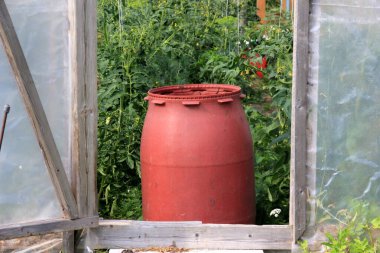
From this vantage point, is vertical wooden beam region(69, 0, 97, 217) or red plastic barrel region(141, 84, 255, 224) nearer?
vertical wooden beam region(69, 0, 97, 217)

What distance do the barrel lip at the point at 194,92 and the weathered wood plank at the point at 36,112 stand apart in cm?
85

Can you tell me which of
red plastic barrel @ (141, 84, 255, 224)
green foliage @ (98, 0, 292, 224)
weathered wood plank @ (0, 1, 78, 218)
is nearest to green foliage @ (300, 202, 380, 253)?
red plastic barrel @ (141, 84, 255, 224)

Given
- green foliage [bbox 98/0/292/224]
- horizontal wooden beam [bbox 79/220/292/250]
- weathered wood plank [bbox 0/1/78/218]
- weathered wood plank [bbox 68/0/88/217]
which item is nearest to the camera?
weathered wood plank [bbox 0/1/78/218]

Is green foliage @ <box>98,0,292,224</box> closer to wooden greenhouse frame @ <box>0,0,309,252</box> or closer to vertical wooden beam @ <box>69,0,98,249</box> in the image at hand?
wooden greenhouse frame @ <box>0,0,309,252</box>

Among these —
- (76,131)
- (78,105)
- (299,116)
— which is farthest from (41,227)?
(299,116)

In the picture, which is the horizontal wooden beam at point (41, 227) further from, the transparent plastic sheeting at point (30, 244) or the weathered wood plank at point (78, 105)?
the transparent plastic sheeting at point (30, 244)

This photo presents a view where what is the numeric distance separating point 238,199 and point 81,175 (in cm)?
104

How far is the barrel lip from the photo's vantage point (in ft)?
Result: 15.1

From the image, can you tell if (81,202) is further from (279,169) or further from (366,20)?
(366,20)

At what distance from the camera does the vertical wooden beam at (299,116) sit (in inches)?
162

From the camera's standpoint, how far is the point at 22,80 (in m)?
3.97

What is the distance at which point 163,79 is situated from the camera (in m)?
5.85

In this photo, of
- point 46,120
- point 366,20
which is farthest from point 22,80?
point 366,20

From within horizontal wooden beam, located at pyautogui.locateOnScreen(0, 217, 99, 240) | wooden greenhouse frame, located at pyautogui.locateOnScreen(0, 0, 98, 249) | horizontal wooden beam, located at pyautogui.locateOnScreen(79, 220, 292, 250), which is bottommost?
horizontal wooden beam, located at pyautogui.locateOnScreen(79, 220, 292, 250)
